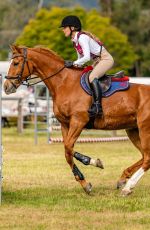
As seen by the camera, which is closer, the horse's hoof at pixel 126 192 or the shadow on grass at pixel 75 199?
the shadow on grass at pixel 75 199

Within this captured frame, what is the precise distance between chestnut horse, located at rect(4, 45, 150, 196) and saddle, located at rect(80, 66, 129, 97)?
7 centimetres

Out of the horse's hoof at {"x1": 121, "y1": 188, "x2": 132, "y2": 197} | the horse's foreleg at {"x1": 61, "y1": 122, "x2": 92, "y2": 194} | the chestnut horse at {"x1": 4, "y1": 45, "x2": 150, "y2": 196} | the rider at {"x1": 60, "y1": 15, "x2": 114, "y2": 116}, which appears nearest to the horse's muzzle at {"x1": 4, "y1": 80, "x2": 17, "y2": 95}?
the chestnut horse at {"x1": 4, "y1": 45, "x2": 150, "y2": 196}

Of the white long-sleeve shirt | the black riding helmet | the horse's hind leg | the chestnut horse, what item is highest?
the black riding helmet

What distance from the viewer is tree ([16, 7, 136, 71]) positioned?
64688mm

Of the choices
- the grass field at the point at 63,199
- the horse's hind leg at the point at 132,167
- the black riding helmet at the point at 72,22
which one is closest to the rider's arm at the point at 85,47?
the black riding helmet at the point at 72,22

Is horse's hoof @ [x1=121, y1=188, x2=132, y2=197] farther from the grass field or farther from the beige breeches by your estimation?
the beige breeches

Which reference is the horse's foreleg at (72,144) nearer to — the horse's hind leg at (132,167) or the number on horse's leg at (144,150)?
the number on horse's leg at (144,150)

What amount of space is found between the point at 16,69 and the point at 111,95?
5.10 feet

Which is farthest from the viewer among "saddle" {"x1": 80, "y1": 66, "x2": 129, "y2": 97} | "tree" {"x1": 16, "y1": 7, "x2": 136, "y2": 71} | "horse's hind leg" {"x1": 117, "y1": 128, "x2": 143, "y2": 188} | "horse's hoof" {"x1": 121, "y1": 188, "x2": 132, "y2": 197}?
"tree" {"x1": 16, "y1": 7, "x2": 136, "y2": 71}

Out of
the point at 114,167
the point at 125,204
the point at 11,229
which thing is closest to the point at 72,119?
the point at 125,204

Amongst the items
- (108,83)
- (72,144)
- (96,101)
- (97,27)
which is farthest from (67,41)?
(72,144)

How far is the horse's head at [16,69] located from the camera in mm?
12594

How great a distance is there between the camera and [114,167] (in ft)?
57.0

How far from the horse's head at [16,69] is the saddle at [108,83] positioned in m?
0.98
